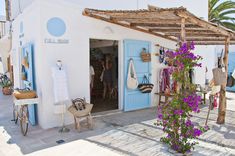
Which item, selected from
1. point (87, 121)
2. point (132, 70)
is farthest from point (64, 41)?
point (132, 70)

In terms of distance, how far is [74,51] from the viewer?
19.3ft

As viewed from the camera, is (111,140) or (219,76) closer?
(111,140)

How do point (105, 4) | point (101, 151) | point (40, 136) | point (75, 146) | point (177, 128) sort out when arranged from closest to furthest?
1. point (177, 128)
2. point (101, 151)
3. point (75, 146)
4. point (40, 136)
5. point (105, 4)

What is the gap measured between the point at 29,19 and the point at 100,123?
362cm

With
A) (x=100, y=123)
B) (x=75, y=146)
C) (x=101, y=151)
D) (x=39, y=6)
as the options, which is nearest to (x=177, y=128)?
(x=101, y=151)

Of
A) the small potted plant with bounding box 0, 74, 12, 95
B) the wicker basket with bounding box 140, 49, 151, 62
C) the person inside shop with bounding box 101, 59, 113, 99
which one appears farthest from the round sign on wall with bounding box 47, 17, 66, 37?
the small potted plant with bounding box 0, 74, 12, 95

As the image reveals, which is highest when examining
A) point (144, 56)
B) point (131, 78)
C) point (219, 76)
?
point (144, 56)

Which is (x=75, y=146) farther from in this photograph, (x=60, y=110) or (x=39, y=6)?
(x=39, y=6)

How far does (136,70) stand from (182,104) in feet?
12.1

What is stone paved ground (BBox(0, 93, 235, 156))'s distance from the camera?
407 cm

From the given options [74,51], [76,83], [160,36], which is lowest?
[76,83]

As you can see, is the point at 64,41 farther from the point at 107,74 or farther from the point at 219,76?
the point at 219,76

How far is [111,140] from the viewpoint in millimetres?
4621

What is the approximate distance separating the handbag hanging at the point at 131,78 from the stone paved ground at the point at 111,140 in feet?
3.84
